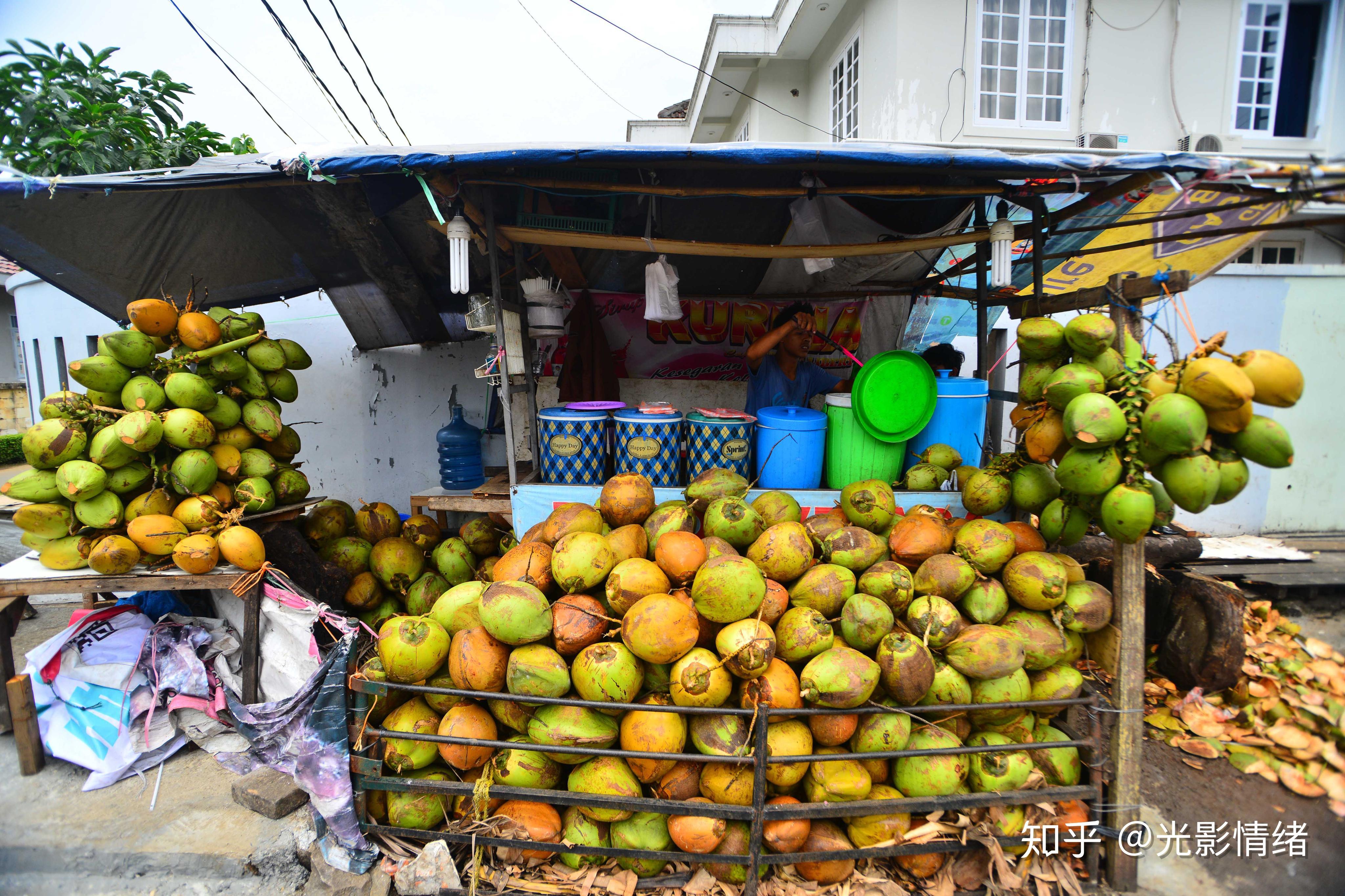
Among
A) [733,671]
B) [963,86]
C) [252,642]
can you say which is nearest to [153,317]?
[252,642]

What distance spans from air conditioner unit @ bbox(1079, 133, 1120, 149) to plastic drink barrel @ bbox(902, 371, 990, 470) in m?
5.83

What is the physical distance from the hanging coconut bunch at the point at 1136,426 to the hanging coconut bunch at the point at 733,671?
390 millimetres

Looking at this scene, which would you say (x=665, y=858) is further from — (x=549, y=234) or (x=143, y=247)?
(x=143, y=247)

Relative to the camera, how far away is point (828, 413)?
3.62 metres

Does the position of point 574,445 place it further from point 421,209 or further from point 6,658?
point 6,658

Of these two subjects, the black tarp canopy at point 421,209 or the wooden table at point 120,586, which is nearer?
the black tarp canopy at point 421,209

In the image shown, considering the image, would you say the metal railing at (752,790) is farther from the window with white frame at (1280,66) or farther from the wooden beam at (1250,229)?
the window with white frame at (1280,66)

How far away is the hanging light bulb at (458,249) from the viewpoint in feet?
9.90

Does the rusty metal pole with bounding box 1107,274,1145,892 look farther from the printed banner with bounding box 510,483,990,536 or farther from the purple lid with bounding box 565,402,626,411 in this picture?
the purple lid with bounding box 565,402,626,411

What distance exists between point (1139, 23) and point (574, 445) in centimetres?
916

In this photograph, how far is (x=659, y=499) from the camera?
3.52 meters

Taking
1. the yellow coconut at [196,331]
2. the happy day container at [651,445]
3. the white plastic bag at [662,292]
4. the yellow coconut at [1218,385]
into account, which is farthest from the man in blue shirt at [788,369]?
the yellow coconut at [196,331]

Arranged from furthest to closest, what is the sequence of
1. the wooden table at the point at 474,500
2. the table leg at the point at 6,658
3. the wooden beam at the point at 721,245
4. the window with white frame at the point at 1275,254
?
1. the window with white frame at the point at 1275,254
2. the wooden table at the point at 474,500
3. the wooden beam at the point at 721,245
4. the table leg at the point at 6,658

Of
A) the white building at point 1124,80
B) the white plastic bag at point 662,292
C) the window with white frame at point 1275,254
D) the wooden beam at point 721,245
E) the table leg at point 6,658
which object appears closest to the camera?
the table leg at point 6,658
